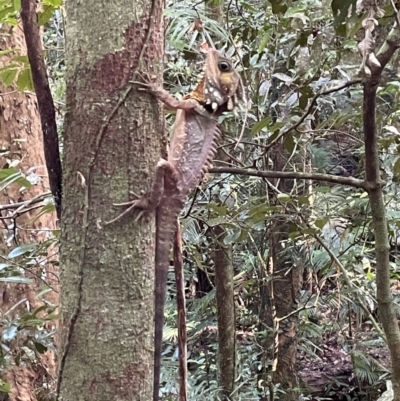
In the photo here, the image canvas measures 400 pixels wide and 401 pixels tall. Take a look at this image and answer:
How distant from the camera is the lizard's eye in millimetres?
1990

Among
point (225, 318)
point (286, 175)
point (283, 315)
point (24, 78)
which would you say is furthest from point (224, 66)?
point (283, 315)

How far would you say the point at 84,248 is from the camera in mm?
1173

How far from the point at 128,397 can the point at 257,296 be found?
341 centimetres

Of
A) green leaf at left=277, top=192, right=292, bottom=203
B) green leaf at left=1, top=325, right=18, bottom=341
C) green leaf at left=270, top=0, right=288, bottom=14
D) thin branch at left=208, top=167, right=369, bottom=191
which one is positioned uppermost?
green leaf at left=270, top=0, right=288, bottom=14

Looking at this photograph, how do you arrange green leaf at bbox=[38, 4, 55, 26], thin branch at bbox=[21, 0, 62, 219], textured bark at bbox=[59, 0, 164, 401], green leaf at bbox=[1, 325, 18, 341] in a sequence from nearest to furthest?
textured bark at bbox=[59, 0, 164, 401] → thin branch at bbox=[21, 0, 62, 219] → green leaf at bbox=[1, 325, 18, 341] → green leaf at bbox=[38, 4, 55, 26]

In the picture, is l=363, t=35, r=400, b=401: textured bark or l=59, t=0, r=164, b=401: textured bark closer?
l=59, t=0, r=164, b=401: textured bark

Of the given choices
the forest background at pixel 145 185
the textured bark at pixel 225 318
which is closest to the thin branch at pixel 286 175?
the forest background at pixel 145 185

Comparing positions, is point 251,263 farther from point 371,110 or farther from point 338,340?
point 371,110

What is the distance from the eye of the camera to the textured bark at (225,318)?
3504 millimetres

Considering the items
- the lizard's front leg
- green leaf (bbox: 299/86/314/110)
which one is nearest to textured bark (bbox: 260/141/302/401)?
green leaf (bbox: 299/86/314/110)

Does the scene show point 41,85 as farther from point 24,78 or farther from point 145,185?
point 24,78

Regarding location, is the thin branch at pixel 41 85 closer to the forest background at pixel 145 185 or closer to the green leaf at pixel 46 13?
the forest background at pixel 145 185

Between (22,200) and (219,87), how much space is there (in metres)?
1.63

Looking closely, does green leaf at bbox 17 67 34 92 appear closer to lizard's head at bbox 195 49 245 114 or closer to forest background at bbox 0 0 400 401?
forest background at bbox 0 0 400 401
